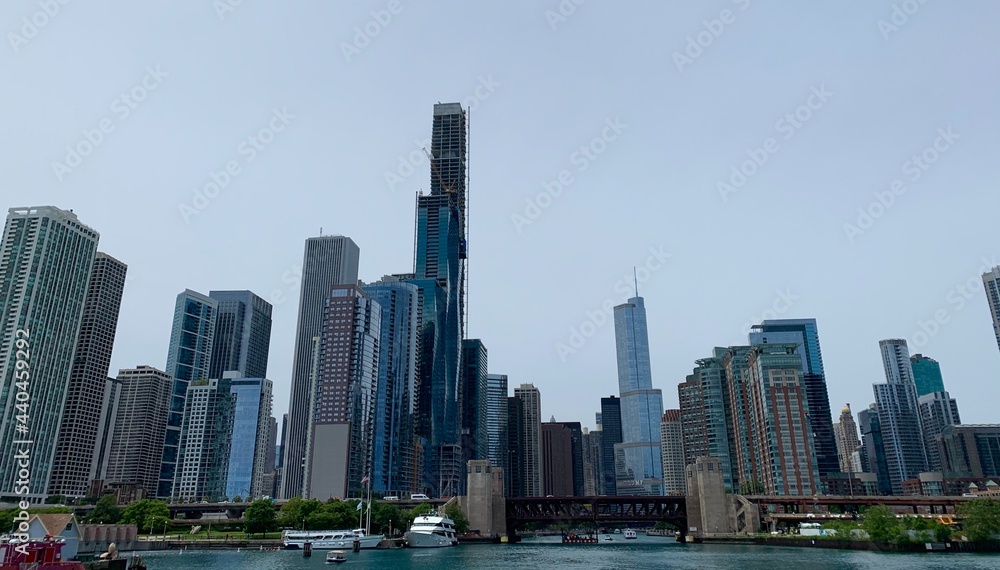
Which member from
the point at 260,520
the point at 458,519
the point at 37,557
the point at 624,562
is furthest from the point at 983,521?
the point at 260,520

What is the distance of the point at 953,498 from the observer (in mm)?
182875

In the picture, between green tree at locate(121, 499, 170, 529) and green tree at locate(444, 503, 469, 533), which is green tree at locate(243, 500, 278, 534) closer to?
green tree at locate(121, 499, 170, 529)

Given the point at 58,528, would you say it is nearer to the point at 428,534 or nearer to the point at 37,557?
the point at 37,557

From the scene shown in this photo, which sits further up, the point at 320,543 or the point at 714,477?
the point at 714,477

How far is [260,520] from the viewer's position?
17450 centimetres

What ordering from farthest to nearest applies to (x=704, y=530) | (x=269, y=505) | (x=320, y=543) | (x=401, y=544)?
1. (x=704, y=530)
2. (x=269, y=505)
3. (x=401, y=544)
4. (x=320, y=543)

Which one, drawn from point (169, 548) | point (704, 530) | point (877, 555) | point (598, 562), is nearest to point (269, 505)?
point (169, 548)

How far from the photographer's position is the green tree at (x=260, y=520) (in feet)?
572

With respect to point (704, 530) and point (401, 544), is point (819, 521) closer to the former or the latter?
point (704, 530)

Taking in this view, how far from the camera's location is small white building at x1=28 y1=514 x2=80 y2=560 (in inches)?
4037

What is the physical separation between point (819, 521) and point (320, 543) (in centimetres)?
12761

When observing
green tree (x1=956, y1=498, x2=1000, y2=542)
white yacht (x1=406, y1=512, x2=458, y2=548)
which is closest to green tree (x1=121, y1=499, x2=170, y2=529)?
white yacht (x1=406, y1=512, x2=458, y2=548)

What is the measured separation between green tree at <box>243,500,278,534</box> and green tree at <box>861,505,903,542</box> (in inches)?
5220

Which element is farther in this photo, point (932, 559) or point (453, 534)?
point (453, 534)
